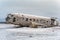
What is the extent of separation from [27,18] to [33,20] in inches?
15.7

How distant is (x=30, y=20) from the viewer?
34.6ft

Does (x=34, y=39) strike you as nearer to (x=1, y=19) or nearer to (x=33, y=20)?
(x=33, y=20)

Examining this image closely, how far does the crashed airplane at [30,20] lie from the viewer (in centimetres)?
981

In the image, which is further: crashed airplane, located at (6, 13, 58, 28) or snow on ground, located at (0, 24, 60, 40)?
crashed airplane, located at (6, 13, 58, 28)

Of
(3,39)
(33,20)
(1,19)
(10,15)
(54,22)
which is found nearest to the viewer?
(3,39)

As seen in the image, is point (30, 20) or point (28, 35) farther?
point (30, 20)

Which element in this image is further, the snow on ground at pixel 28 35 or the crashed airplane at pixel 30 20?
the crashed airplane at pixel 30 20

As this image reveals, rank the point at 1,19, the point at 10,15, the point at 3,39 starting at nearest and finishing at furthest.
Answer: the point at 3,39, the point at 10,15, the point at 1,19

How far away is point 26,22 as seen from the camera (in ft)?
34.8

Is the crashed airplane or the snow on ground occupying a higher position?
the snow on ground

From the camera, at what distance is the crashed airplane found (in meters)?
9.81

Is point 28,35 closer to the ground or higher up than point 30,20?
higher up

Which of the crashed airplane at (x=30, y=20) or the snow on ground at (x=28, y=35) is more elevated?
the snow on ground at (x=28, y=35)

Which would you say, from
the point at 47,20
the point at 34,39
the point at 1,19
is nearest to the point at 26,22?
the point at 47,20
